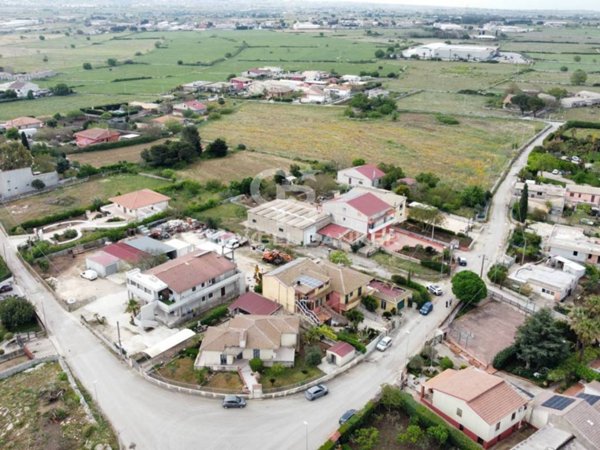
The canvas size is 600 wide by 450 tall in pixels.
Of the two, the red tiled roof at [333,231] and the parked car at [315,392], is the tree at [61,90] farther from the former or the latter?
the parked car at [315,392]

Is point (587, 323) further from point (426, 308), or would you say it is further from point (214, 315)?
point (214, 315)

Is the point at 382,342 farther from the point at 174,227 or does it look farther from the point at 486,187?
the point at 486,187

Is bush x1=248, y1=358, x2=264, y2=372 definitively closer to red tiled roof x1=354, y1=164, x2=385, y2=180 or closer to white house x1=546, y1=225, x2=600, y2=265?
white house x1=546, y1=225, x2=600, y2=265

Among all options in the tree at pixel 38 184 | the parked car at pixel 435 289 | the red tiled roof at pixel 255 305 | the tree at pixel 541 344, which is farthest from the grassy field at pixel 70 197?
the tree at pixel 541 344

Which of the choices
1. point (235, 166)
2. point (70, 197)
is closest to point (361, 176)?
point (235, 166)

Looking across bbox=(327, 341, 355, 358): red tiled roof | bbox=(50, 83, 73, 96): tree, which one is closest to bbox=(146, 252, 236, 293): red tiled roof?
bbox=(327, 341, 355, 358): red tiled roof
